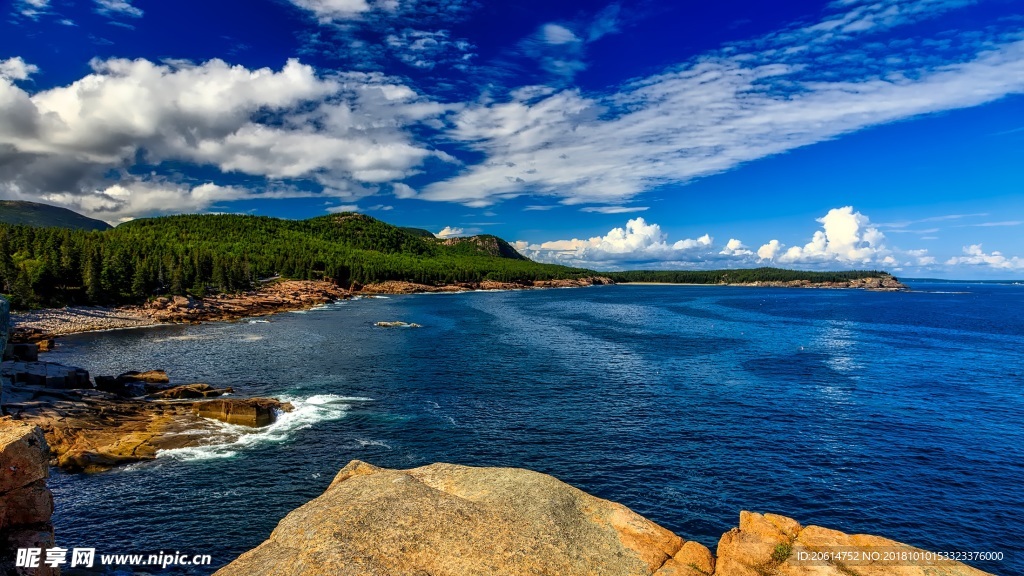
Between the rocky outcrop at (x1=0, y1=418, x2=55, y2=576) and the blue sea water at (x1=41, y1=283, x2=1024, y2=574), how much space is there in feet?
30.7

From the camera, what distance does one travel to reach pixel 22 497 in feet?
51.3

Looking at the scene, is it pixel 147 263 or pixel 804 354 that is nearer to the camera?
pixel 804 354

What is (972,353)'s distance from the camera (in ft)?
274

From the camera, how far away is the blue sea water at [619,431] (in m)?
28.7

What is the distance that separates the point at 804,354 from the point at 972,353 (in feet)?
100.0

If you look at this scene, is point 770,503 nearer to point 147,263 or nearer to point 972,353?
point 972,353

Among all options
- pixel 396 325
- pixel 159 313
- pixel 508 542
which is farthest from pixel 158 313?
pixel 508 542

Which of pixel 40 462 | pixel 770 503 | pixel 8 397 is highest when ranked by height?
pixel 40 462

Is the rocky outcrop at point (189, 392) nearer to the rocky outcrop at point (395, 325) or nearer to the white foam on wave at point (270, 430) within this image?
the white foam on wave at point (270, 430)

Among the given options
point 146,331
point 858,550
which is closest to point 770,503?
point 858,550

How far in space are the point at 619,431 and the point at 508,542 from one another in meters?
29.6

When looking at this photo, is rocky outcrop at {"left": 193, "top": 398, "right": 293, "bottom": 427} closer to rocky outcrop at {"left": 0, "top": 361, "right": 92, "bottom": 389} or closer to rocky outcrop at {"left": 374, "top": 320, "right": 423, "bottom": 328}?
rocky outcrop at {"left": 0, "top": 361, "right": 92, "bottom": 389}

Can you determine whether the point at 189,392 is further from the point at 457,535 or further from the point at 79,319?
the point at 79,319

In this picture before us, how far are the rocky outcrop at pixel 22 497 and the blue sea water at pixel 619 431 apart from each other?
9370mm
